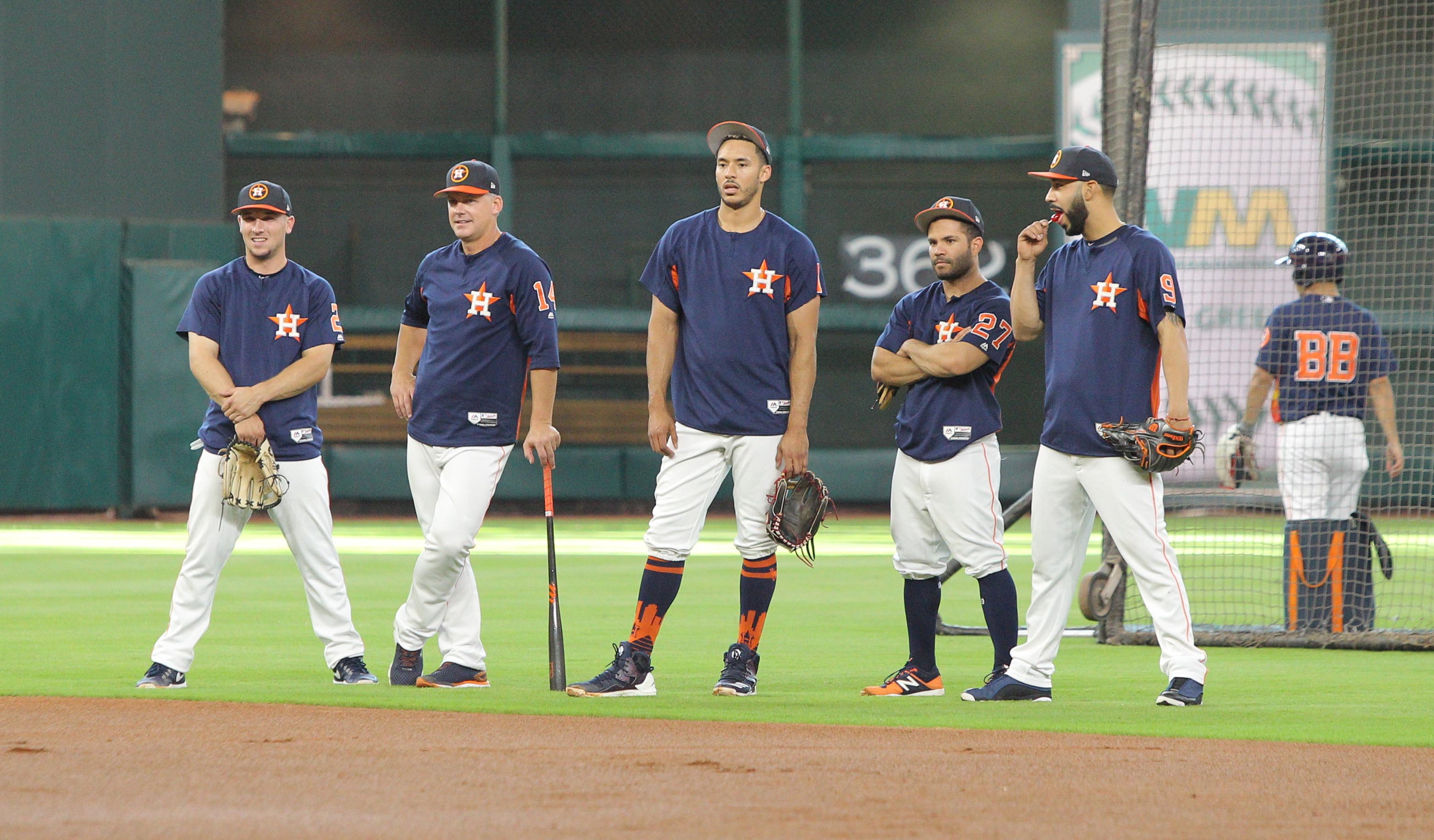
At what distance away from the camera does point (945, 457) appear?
269 inches

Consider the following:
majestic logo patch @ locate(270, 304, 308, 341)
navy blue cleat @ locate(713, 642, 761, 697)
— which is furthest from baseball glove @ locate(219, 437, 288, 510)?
navy blue cleat @ locate(713, 642, 761, 697)

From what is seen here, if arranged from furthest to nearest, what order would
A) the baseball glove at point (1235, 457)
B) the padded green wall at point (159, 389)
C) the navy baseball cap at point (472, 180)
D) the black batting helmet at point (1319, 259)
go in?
the padded green wall at point (159, 389) < the black batting helmet at point (1319, 259) < the baseball glove at point (1235, 457) < the navy baseball cap at point (472, 180)

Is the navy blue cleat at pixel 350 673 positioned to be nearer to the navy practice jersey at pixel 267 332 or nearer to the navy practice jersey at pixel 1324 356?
the navy practice jersey at pixel 267 332

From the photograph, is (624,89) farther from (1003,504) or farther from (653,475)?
(1003,504)

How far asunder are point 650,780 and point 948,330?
106 inches

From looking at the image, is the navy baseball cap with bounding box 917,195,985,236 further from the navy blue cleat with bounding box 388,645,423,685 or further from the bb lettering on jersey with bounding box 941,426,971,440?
the navy blue cleat with bounding box 388,645,423,685

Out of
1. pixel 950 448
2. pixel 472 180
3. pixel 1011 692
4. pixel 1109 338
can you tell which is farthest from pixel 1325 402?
pixel 472 180

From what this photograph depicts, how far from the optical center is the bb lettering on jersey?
6.85m

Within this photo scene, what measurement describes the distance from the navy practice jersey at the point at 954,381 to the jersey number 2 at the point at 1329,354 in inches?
123

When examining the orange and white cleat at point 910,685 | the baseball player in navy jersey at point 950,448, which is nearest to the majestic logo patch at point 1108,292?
the baseball player in navy jersey at point 950,448

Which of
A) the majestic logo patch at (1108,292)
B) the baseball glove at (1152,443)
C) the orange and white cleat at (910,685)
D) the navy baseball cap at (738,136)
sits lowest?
the orange and white cleat at (910,685)

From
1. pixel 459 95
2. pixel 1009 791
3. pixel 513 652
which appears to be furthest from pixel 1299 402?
pixel 459 95

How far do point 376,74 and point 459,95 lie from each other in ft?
3.69

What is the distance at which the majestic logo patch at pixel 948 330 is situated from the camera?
6926 millimetres
